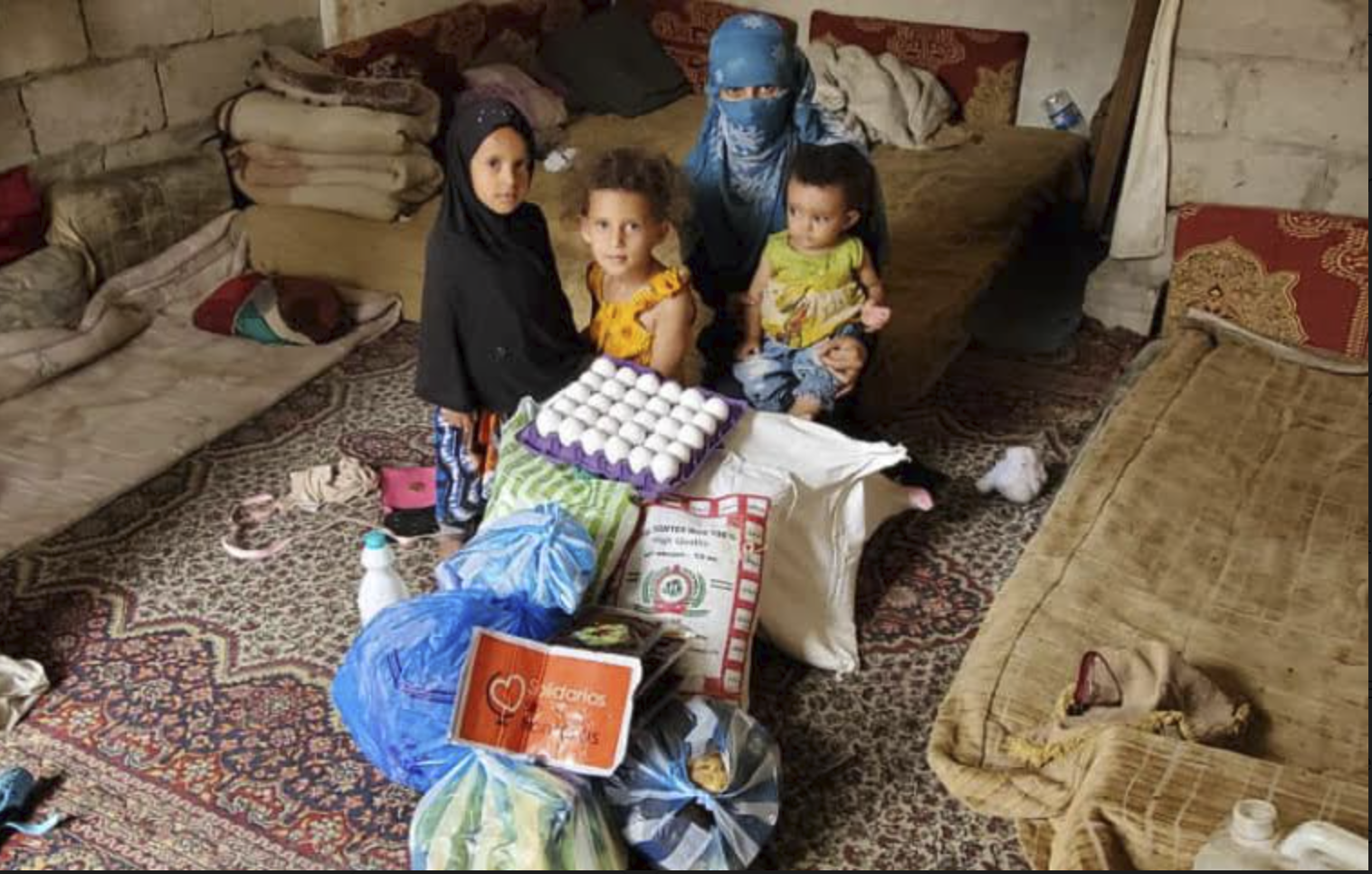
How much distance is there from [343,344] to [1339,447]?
2.75 meters

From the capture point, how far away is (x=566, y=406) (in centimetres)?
249

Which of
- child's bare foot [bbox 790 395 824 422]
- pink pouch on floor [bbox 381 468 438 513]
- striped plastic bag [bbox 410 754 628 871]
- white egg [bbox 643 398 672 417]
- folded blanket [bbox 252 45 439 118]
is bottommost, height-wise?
pink pouch on floor [bbox 381 468 438 513]

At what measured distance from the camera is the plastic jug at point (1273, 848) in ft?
5.02

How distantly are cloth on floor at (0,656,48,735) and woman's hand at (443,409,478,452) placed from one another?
94cm

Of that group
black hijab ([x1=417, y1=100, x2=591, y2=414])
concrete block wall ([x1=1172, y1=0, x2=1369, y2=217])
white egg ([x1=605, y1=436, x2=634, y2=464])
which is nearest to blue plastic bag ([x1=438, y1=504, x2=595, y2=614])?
white egg ([x1=605, y1=436, x2=634, y2=464])

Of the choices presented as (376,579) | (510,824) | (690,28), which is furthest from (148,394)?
(690,28)

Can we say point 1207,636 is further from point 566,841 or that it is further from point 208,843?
point 208,843

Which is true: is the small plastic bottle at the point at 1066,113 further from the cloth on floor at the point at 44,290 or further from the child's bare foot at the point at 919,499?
the cloth on floor at the point at 44,290

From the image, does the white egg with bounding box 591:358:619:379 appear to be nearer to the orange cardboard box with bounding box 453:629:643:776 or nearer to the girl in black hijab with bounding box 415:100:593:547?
the girl in black hijab with bounding box 415:100:593:547

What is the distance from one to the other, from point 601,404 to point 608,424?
3.0 inches

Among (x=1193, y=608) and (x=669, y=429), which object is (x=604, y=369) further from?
(x=1193, y=608)

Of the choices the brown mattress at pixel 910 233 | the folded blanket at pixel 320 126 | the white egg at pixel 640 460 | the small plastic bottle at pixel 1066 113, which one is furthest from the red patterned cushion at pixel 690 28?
the white egg at pixel 640 460

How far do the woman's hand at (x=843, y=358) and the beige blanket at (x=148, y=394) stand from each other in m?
1.63

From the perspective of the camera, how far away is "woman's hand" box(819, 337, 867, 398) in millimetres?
2939
